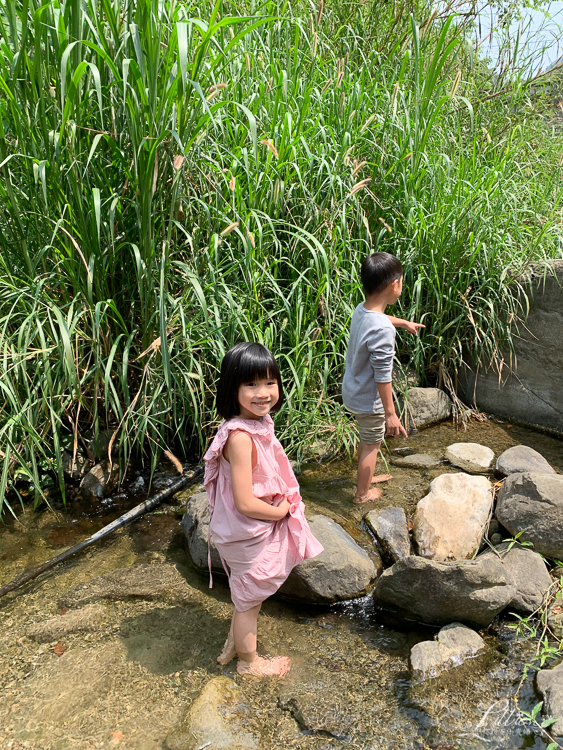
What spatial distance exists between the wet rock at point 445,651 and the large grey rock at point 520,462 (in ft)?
3.53

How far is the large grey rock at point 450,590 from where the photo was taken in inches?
77.7

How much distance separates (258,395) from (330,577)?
2.90ft

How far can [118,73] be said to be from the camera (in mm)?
2234

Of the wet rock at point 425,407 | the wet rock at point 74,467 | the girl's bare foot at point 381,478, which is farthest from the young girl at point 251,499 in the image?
the wet rock at point 425,407

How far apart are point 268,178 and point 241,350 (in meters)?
1.51

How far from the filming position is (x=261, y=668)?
185 cm

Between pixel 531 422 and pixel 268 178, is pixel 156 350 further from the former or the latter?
pixel 531 422

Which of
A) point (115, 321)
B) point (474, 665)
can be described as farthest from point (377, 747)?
point (115, 321)

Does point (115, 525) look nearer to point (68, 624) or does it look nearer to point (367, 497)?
point (68, 624)

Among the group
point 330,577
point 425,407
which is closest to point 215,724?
point 330,577

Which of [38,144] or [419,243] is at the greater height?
[38,144]

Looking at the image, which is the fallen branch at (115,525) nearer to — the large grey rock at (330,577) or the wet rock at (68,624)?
the wet rock at (68,624)

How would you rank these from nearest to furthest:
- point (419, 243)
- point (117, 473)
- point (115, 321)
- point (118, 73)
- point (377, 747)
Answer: point (377, 747), point (118, 73), point (115, 321), point (117, 473), point (419, 243)

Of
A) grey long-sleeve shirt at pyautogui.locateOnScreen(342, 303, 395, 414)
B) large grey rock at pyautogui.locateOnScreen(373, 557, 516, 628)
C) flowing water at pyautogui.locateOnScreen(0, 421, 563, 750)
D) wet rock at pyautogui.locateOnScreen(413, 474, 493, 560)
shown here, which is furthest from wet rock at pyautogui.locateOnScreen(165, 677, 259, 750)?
grey long-sleeve shirt at pyautogui.locateOnScreen(342, 303, 395, 414)
